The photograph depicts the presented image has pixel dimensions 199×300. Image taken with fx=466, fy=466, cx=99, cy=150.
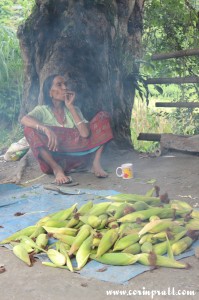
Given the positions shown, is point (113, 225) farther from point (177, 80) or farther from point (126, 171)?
point (177, 80)

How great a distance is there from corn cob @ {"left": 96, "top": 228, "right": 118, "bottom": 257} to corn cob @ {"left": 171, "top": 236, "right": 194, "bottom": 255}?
1.23 feet

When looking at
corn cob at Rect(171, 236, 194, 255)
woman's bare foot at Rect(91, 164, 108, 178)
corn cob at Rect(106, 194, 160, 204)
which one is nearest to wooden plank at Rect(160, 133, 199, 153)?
woman's bare foot at Rect(91, 164, 108, 178)

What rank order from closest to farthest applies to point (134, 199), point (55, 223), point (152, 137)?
point (55, 223), point (134, 199), point (152, 137)

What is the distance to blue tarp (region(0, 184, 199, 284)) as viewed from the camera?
2.70 m

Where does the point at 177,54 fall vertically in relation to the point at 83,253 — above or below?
above

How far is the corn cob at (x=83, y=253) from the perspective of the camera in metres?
2.79

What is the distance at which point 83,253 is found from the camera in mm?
2869

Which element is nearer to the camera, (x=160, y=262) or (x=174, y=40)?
(x=160, y=262)

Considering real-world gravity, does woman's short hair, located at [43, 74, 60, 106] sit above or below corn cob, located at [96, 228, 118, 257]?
above

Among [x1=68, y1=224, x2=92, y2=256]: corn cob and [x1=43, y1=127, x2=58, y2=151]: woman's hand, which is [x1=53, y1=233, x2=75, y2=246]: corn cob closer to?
[x1=68, y1=224, x2=92, y2=256]: corn cob

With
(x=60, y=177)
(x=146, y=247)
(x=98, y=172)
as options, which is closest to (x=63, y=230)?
(x=146, y=247)

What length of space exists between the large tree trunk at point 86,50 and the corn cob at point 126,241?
3406 mm

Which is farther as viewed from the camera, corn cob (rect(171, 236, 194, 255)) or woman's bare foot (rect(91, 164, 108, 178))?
woman's bare foot (rect(91, 164, 108, 178))

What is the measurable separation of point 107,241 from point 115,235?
0.09m
